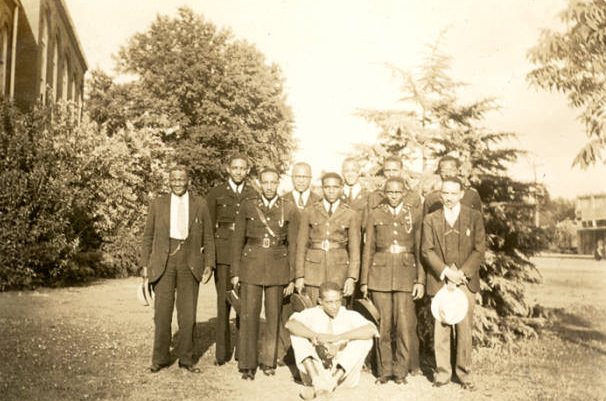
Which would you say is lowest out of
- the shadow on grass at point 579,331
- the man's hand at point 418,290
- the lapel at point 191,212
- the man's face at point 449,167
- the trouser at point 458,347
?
the shadow on grass at point 579,331

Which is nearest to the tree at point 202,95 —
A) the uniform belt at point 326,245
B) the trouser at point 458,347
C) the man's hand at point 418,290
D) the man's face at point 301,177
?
the man's face at point 301,177

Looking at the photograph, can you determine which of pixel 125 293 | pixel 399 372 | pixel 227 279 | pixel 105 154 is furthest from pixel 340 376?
pixel 105 154

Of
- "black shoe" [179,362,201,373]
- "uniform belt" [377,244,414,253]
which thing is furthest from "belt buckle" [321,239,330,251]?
"black shoe" [179,362,201,373]

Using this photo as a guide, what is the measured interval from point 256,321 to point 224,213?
134cm

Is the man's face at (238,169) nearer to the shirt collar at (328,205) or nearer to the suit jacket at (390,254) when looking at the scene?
the shirt collar at (328,205)

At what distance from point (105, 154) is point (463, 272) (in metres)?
16.6

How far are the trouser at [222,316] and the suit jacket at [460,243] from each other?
7.26 ft

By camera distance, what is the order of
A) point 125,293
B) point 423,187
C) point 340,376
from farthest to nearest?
point 125,293
point 423,187
point 340,376

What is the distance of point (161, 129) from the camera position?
25297 millimetres

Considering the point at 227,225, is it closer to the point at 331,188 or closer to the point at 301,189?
the point at 301,189

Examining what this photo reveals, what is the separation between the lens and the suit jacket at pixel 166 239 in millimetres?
5969

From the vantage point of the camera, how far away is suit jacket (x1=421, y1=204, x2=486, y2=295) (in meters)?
5.64

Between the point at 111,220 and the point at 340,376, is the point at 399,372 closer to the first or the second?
the point at 340,376

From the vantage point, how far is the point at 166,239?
6.00 metres
